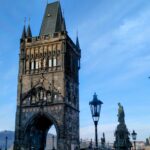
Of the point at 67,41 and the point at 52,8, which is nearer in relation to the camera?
the point at 67,41

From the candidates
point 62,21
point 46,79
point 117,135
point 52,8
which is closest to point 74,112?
point 46,79

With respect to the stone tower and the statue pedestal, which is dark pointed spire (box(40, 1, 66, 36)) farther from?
the statue pedestal

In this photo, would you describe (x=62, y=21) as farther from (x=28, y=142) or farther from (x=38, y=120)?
(x=28, y=142)

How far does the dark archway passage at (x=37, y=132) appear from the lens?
164 feet

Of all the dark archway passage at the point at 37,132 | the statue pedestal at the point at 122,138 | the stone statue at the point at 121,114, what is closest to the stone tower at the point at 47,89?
the dark archway passage at the point at 37,132

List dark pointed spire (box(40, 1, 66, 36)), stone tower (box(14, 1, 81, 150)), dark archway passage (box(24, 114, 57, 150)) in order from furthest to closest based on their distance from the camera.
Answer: dark pointed spire (box(40, 1, 66, 36)) → dark archway passage (box(24, 114, 57, 150)) → stone tower (box(14, 1, 81, 150))

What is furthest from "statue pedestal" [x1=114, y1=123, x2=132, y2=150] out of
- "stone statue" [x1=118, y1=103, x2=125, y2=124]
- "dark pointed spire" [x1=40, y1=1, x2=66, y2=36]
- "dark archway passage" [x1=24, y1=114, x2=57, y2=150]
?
"dark pointed spire" [x1=40, y1=1, x2=66, y2=36]

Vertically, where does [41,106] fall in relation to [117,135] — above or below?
above

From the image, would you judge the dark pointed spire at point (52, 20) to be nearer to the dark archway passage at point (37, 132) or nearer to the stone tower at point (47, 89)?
the stone tower at point (47, 89)

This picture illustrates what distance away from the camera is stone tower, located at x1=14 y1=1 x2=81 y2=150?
49406 mm

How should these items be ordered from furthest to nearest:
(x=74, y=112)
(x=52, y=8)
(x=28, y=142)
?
(x=52, y=8) < (x=74, y=112) < (x=28, y=142)

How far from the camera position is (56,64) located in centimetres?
5253

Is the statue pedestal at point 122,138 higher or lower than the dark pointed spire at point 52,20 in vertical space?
lower

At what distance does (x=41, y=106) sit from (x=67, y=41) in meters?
11.4
